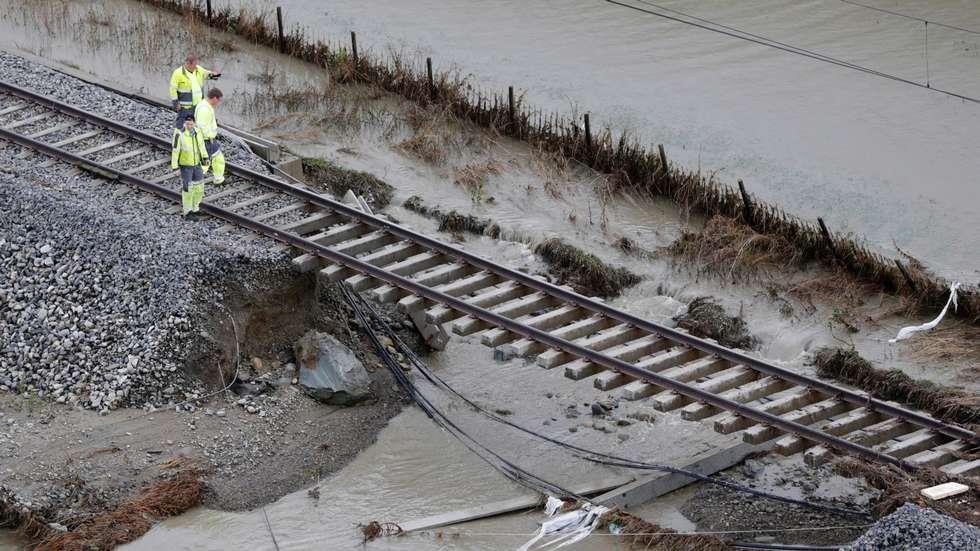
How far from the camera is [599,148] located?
19578mm

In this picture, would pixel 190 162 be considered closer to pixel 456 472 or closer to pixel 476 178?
pixel 456 472

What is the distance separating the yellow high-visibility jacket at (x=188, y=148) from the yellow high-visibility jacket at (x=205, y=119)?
7 cm

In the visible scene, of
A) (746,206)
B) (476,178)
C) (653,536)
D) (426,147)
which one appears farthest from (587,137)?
(653,536)

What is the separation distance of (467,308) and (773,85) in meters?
12.4

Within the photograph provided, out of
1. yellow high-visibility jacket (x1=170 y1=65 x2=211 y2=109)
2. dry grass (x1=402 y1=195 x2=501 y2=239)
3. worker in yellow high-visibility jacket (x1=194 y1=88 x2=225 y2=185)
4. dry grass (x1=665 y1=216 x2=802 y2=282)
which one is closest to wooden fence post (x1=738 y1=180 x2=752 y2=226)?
dry grass (x1=665 y1=216 x2=802 y2=282)

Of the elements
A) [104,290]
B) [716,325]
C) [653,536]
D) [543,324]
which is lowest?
[653,536]

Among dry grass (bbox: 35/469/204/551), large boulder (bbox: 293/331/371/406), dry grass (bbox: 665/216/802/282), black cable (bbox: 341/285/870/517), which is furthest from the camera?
dry grass (bbox: 665/216/802/282)

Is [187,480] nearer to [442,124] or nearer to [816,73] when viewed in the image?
[442,124]

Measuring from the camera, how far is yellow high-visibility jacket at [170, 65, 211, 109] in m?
15.3

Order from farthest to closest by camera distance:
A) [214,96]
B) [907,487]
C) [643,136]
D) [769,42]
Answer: [769,42]
[643,136]
[214,96]
[907,487]

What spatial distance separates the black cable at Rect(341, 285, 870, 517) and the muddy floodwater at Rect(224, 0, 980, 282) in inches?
243

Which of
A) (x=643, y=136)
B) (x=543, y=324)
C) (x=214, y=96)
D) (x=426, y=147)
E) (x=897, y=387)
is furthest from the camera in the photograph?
(x=643, y=136)

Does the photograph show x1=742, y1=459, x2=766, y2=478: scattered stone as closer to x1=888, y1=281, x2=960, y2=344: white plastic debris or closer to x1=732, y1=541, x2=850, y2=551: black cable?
x1=732, y1=541, x2=850, y2=551: black cable

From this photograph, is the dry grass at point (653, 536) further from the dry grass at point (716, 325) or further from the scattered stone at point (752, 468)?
the dry grass at point (716, 325)
